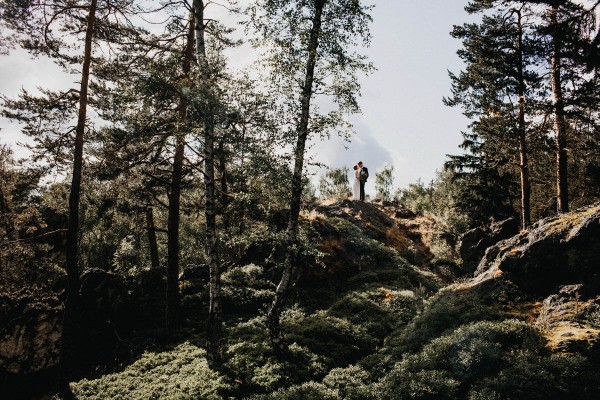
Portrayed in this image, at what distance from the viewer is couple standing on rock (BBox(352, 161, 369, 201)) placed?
93.4ft

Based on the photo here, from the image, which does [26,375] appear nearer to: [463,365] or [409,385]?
[409,385]

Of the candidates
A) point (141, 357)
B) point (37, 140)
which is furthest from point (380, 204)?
point (37, 140)

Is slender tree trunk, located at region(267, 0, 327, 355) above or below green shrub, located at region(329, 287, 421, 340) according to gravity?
above

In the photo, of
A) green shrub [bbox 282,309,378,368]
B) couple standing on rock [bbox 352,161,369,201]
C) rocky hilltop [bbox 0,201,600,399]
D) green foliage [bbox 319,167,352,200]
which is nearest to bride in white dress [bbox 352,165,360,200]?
couple standing on rock [bbox 352,161,369,201]

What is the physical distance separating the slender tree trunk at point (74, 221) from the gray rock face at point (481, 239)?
17.9m

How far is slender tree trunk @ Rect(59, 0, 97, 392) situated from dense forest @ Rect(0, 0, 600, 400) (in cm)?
7

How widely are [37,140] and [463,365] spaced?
16324mm

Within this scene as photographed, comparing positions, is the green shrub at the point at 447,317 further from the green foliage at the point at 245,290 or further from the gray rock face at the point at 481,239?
the green foliage at the point at 245,290

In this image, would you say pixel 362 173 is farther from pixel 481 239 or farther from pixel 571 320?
pixel 571 320

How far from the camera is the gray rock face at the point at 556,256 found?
1084 centimetres

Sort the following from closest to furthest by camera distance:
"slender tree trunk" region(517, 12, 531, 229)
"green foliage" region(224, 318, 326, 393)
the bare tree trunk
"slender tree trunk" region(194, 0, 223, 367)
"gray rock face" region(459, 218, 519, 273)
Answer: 1. "green foliage" region(224, 318, 326, 393)
2. "slender tree trunk" region(194, 0, 223, 367)
3. the bare tree trunk
4. "slender tree trunk" region(517, 12, 531, 229)
5. "gray rock face" region(459, 218, 519, 273)

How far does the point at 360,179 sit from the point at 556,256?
18.2 metres

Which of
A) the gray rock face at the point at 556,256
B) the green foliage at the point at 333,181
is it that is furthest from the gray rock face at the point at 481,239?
the green foliage at the point at 333,181

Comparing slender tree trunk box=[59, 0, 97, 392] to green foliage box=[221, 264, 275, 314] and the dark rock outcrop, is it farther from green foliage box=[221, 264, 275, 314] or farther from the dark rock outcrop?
the dark rock outcrop
